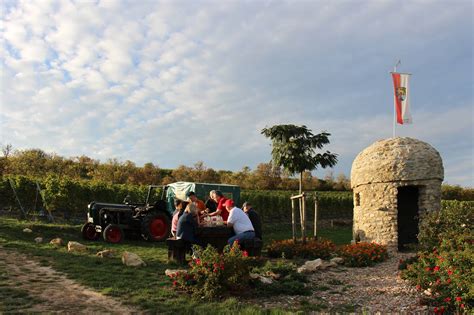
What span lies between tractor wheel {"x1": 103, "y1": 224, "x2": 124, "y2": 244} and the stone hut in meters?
8.45

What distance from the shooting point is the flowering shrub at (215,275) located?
602cm

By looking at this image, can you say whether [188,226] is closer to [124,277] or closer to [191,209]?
[191,209]

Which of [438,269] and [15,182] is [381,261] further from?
[15,182]

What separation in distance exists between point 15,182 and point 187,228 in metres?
13.7

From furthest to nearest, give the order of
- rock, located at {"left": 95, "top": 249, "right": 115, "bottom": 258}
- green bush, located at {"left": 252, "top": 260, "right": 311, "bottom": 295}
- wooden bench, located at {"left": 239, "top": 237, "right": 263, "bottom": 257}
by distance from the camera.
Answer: rock, located at {"left": 95, "top": 249, "right": 115, "bottom": 258} < wooden bench, located at {"left": 239, "top": 237, "right": 263, "bottom": 257} < green bush, located at {"left": 252, "top": 260, "right": 311, "bottom": 295}

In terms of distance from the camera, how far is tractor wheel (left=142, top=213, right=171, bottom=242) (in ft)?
43.2

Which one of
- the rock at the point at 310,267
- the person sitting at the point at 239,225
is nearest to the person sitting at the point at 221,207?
the person sitting at the point at 239,225

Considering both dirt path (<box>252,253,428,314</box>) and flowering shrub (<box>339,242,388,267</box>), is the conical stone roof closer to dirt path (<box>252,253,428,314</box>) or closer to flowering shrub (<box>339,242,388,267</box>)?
flowering shrub (<box>339,242,388,267</box>)

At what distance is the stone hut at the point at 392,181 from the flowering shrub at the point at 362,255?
258 centimetres

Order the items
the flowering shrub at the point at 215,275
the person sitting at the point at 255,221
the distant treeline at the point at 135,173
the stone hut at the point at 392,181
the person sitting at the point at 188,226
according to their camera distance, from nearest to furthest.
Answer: the flowering shrub at the point at 215,275 → the person sitting at the point at 188,226 → the person sitting at the point at 255,221 → the stone hut at the point at 392,181 → the distant treeline at the point at 135,173

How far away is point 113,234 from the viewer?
12766 millimetres

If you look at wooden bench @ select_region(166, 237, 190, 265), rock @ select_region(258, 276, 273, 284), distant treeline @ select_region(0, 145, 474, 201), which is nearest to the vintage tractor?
wooden bench @ select_region(166, 237, 190, 265)

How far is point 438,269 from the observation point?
6.67m

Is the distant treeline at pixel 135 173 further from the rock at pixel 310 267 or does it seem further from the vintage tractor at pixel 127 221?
the rock at pixel 310 267
